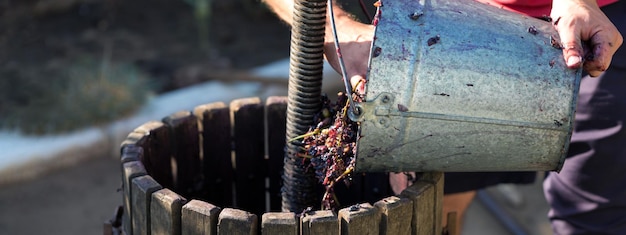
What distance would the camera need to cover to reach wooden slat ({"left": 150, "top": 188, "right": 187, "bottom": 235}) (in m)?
1.66

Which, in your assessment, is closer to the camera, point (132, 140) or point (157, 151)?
point (132, 140)

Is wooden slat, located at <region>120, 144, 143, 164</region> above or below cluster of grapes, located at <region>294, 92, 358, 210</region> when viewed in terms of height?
below

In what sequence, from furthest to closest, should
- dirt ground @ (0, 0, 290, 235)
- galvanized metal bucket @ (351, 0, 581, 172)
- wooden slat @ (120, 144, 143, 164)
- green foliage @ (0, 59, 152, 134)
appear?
green foliage @ (0, 59, 152, 134)
dirt ground @ (0, 0, 290, 235)
wooden slat @ (120, 144, 143, 164)
galvanized metal bucket @ (351, 0, 581, 172)

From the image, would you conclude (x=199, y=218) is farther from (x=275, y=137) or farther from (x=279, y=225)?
(x=275, y=137)

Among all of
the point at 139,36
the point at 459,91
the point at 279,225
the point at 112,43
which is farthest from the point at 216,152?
the point at 139,36

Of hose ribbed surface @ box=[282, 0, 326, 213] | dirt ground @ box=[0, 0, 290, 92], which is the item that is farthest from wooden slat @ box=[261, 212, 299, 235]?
dirt ground @ box=[0, 0, 290, 92]

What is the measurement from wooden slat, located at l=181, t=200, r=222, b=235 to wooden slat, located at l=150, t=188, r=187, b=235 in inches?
0.8

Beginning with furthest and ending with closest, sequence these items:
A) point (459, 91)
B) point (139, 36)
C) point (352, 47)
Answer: point (139, 36)
point (352, 47)
point (459, 91)

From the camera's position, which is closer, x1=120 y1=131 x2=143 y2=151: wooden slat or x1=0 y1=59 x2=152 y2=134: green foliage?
x1=120 y1=131 x2=143 y2=151: wooden slat

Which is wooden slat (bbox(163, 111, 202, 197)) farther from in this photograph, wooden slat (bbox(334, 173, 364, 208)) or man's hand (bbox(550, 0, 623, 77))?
man's hand (bbox(550, 0, 623, 77))

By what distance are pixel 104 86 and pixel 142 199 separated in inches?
97.0

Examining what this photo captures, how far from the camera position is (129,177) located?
5.80 feet

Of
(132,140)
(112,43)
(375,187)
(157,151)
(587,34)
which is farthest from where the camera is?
(112,43)

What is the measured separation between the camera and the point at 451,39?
5.25 feet
